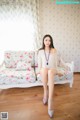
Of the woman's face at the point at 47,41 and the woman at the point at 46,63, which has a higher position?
the woman's face at the point at 47,41

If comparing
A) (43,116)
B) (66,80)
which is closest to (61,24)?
(66,80)

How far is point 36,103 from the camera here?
233cm

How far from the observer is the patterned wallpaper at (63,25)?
3.41m

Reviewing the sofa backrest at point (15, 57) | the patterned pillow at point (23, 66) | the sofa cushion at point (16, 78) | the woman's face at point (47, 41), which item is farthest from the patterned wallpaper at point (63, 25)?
the sofa cushion at point (16, 78)

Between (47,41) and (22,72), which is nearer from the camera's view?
(47,41)

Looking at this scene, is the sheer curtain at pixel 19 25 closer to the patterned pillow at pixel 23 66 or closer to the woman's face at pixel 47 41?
the patterned pillow at pixel 23 66

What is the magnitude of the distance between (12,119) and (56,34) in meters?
2.53

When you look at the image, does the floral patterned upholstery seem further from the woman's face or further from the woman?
the woman's face

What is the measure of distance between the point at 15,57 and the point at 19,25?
92cm

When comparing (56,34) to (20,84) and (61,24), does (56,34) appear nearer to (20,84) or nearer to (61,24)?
(61,24)

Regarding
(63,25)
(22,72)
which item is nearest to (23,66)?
(22,72)

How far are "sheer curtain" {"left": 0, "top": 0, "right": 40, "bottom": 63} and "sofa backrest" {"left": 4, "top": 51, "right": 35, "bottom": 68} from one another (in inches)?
15.8

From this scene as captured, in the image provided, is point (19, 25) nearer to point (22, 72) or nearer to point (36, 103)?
point (22, 72)

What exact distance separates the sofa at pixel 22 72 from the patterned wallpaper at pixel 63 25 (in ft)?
2.77
